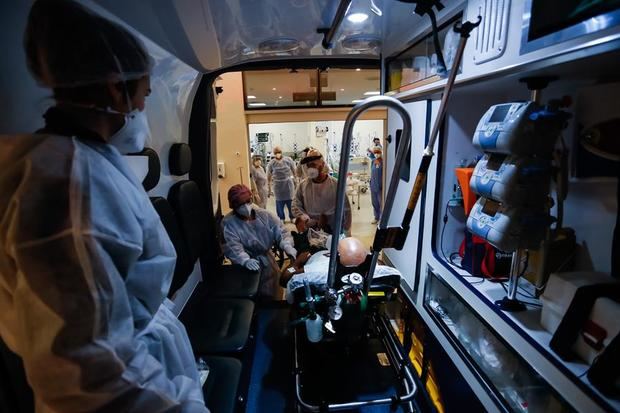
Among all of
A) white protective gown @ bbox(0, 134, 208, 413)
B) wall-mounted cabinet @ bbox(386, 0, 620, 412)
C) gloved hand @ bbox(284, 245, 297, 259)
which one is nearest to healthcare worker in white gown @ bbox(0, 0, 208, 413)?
white protective gown @ bbox(0, 134, 208, 413)

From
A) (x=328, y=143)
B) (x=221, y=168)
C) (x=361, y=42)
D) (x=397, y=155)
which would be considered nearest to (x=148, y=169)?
(x=397, y=155)

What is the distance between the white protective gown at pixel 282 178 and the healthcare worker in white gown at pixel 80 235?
14.1 ft

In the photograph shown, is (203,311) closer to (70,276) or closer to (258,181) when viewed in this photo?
(70,276)

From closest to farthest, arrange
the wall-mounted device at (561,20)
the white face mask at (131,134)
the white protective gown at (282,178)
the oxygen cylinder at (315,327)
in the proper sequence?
the wall-mounted device at (561,20), the white face mask at (131,134), the oxygen cylinder at (315,327), the white protective gown at (282,178)

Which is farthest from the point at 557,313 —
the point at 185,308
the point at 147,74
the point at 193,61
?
the point at 193,61

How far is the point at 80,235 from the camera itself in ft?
1.98

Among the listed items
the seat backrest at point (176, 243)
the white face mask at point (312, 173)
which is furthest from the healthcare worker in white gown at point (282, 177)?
the seat backrest at point (176, 243)

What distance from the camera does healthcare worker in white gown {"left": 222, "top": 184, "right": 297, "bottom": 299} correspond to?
2.63 meters

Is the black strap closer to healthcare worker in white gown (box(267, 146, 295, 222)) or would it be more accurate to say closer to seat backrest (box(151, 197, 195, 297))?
seat backrest (box(151, 197, 195, 297))

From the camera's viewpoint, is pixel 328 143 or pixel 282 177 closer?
pixel 282 177

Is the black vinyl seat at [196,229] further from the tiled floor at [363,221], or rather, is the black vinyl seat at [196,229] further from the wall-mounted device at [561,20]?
the tiled floor at [363,221]

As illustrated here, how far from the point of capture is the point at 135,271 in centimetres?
75

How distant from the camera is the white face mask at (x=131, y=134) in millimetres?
810

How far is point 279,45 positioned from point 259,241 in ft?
5.31
